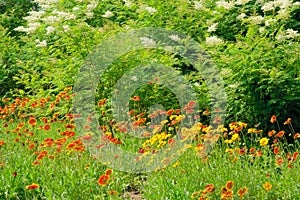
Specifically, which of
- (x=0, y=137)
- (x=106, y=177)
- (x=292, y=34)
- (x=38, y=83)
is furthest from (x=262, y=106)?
(x=38, y=83)

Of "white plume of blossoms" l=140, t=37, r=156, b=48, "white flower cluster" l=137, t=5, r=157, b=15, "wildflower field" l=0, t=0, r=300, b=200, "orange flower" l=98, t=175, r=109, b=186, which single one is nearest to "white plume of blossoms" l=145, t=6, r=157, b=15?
"white flower cluster" l=137, t=5, r=157, b=15

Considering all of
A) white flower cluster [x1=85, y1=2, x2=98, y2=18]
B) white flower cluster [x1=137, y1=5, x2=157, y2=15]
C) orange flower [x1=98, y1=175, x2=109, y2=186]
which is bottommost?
white flower cluster [x1=85, y1=2, x2=98, y2=18]

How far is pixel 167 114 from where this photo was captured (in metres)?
4.17

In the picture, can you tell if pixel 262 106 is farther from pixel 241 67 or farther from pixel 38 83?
pixel 38 83

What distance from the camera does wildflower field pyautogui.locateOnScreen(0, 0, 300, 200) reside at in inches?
149

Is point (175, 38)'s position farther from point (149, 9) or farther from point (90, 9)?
point (90, 9)

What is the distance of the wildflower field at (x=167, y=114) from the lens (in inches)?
149

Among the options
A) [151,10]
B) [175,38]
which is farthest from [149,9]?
[175,38]

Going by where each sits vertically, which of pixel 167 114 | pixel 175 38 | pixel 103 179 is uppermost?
pixel 103 179

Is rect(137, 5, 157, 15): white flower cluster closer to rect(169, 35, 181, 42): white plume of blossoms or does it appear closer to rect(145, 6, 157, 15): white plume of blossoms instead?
rect(145, 6, 157, 15): white plume of blossoms

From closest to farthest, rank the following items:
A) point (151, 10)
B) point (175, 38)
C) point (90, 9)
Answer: point (175, 38) → point (151, 10) → point (90, 9)

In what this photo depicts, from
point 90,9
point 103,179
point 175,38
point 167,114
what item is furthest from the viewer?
point 90,9

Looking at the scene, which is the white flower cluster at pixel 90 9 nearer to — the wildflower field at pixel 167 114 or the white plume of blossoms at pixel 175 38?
the wildflower field at pixel 167 114

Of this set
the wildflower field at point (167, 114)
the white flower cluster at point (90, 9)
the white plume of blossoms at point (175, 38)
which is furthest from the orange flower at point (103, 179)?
the white flower cluster at point (90, 9)
